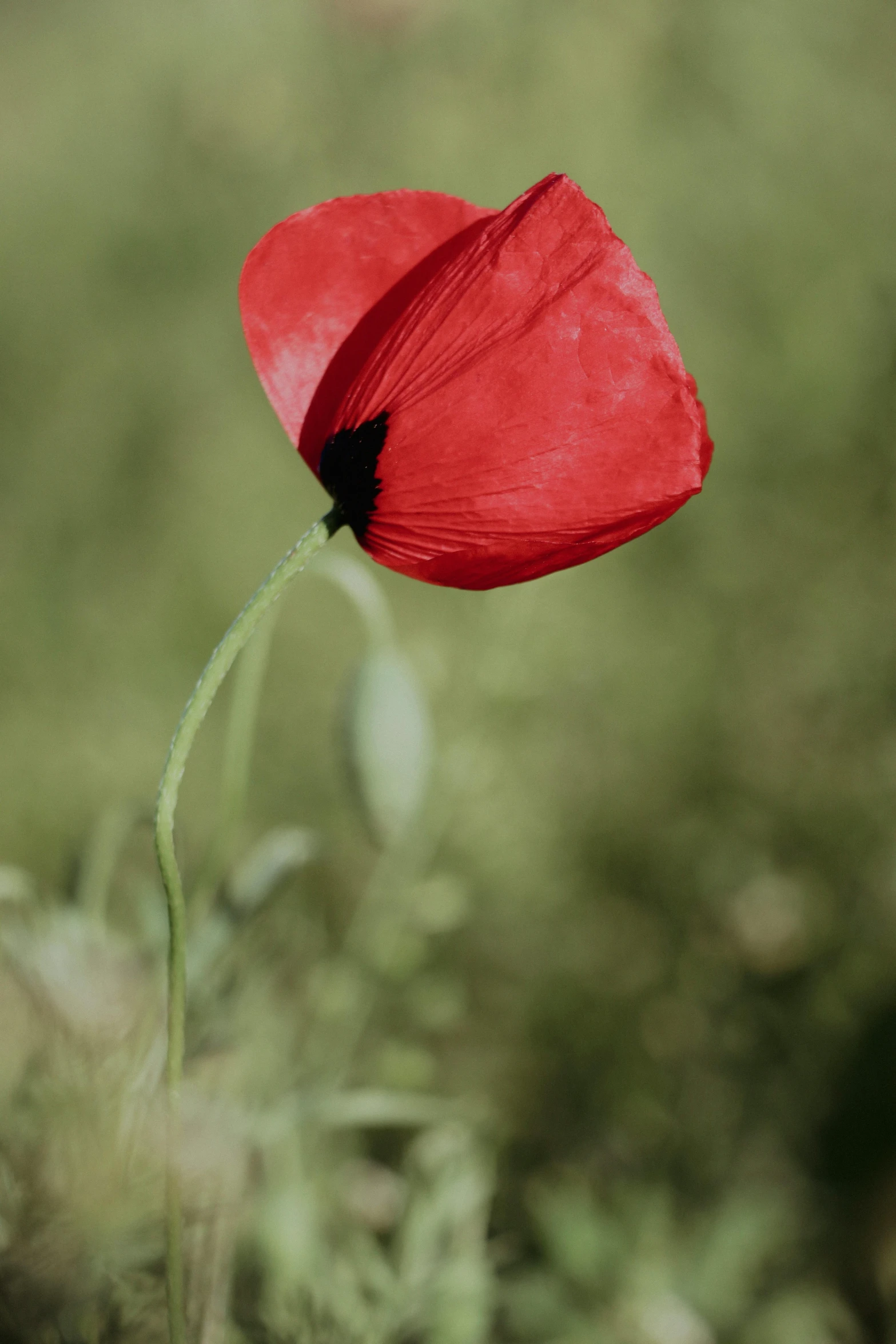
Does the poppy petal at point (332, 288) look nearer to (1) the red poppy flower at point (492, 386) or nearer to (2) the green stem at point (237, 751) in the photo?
(1) the red poppy flower at point (492, 386)

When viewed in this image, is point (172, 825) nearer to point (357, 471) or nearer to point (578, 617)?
point (357, 471)

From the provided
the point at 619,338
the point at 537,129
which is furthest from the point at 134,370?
the point at 619,338

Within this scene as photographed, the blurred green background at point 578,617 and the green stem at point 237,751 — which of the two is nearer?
the green stem at point 237,751

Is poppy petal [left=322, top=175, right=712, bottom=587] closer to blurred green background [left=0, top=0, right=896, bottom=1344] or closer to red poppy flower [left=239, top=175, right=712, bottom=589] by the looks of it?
red poppy flower [left=239, top=175, right=712, bottom=589]

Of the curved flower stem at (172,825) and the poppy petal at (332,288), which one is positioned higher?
the poppy petal at (332,288)

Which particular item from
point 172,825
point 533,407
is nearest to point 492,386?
point 533,407

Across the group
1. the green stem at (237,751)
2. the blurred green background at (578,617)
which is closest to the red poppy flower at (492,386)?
the green stem at (237,751)

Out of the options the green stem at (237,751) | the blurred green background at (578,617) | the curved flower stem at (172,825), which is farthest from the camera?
the blurred green background at (578,617)
